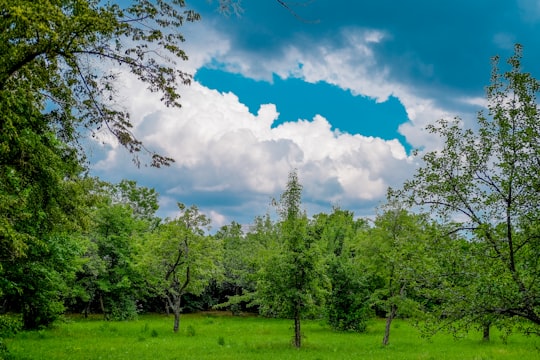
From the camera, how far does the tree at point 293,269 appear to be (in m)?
25.6

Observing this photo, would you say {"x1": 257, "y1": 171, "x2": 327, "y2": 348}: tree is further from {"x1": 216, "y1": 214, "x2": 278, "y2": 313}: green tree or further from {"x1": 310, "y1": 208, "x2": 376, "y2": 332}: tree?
{"x1": 216, "y1": 214, "x2": 278, "y2": 313}: green tree

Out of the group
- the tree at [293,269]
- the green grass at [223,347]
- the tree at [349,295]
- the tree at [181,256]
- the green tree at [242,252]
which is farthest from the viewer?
the green tree at [242,252]

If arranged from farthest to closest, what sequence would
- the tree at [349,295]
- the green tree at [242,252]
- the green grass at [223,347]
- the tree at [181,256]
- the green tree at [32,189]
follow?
the green tree at [242,252]
the tree at [349,295]
the tree at [181,256]
the green grass at [223,347]
the green tree at [32,189]

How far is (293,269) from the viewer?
2580cm

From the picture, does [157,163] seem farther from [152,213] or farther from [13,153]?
[152,213]

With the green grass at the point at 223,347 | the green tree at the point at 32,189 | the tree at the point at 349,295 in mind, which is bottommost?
the green grass at the point at 223,347

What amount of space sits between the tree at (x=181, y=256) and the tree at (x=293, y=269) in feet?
28.0

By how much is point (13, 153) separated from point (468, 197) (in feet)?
44.4

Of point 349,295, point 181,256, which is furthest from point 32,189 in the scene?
point 349,295

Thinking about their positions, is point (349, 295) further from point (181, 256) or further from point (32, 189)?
point (32, 189)

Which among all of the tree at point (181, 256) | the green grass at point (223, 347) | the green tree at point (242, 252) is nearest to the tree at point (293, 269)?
the green grass at point (223, 347)

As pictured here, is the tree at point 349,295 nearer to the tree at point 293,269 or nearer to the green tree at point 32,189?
the tree at point 293,269

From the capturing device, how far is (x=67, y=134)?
548 inches

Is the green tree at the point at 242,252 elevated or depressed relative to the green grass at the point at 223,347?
elevated
